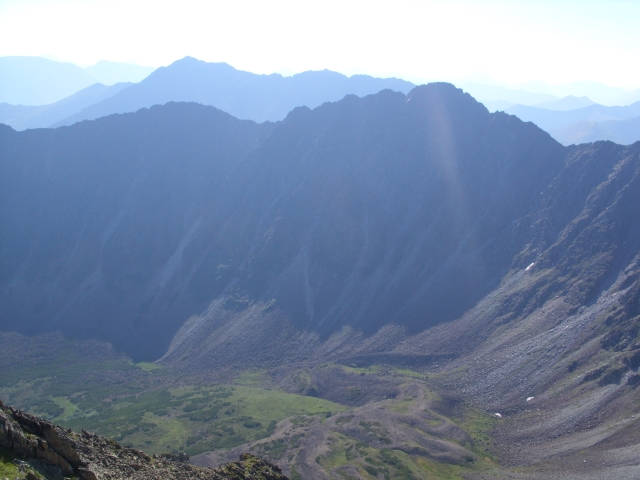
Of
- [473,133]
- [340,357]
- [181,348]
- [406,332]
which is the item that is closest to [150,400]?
[181,348]

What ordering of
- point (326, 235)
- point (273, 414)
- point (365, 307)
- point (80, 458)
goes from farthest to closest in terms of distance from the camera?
point (326, 235)
point (365, 307)
point (273, 414)
point (80, 458)

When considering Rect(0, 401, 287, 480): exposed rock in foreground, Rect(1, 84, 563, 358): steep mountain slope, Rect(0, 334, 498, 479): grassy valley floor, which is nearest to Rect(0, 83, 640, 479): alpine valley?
Rect(0, 334, 498, 479): grassy valley floor

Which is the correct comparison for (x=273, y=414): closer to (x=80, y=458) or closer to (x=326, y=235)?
(x=326, y=235)

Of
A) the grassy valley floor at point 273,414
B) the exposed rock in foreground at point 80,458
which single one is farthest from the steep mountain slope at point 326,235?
the exposed rock in foreground at point 80,458

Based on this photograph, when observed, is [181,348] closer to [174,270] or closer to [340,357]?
[174,270]

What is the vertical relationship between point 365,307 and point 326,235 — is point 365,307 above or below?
below

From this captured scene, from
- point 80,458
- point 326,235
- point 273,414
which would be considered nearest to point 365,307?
point 326,235
